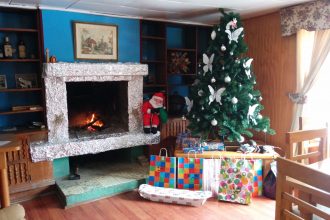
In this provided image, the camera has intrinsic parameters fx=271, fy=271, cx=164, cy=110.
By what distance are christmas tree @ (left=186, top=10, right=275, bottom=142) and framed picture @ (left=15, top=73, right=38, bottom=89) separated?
1924 mm

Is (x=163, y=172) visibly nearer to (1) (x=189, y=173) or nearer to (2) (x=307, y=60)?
(1) (x=189, y=173)

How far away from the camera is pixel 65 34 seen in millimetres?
3102

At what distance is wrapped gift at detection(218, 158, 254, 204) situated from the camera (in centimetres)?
280

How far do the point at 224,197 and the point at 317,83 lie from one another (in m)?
1.60

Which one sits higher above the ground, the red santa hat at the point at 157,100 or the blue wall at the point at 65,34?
the blue wall at the point at 65,34

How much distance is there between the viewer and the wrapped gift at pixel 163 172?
9.91 feet

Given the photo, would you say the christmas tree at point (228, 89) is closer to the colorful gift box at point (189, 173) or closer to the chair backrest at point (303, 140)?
the colorful gift box at point (189, 173)

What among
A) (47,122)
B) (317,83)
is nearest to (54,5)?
(47,122)

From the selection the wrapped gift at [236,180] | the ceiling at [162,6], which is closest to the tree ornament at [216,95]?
the wrapped gift at [236,180]

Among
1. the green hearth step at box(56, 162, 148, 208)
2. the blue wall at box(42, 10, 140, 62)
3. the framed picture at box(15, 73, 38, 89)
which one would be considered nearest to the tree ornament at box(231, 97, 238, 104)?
the green hearth step at box(56, 162, 148, 208)

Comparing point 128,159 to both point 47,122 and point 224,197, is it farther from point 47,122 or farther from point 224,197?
point 224,197

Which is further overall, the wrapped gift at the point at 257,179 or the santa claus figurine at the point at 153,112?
the santa claus figurine at the point at 153,112

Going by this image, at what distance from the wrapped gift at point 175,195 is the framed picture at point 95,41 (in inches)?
65.1

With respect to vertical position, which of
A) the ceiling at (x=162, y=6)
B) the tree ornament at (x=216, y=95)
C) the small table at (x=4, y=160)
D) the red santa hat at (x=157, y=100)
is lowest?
the small table at (x=4, y=160)
